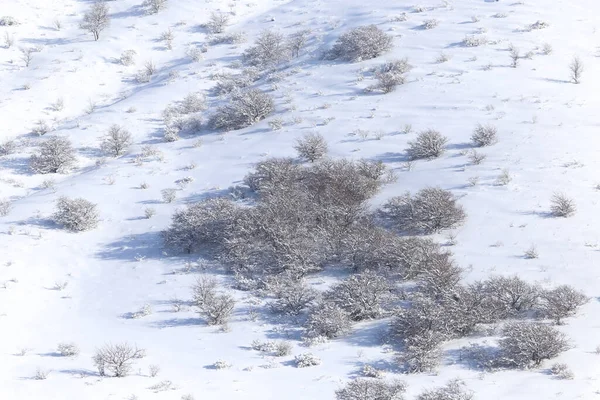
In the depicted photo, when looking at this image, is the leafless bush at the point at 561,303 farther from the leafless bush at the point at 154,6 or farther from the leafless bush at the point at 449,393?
the leafless bush at the point at 154,6

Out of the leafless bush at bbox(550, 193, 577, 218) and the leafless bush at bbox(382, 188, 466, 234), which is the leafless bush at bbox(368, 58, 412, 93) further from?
the leafless bush at bbox(550, 193, 577, 218)

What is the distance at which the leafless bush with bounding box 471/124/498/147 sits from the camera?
78.7 feet

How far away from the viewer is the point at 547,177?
2167cm

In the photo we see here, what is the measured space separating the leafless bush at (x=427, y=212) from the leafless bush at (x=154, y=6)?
2875 centimetres

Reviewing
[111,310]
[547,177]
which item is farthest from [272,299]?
[547,177]

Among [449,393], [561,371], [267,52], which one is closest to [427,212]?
[561,371]

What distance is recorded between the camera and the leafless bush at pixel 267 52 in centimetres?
3591

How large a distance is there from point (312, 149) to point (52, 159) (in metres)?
10.7

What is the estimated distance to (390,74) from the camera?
29.8 m

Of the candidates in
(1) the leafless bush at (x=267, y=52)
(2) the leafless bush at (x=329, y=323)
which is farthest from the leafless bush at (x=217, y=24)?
(2) the leafless bush at (x=329, y=323)

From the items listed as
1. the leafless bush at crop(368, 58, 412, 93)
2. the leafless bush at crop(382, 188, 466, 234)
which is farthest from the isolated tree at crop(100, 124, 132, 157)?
the leafless bush at crop(382, 188, 466, 234)

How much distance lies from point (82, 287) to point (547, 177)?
1422cm

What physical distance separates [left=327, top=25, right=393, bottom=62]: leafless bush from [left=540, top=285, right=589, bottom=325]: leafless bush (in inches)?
739

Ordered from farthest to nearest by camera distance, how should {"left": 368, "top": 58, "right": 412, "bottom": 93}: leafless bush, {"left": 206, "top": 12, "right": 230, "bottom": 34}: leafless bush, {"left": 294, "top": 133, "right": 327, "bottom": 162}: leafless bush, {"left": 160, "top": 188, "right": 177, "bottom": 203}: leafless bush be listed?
{"left": 206, "top": 12, "right": 230, "bottom": 34}: leafless bush
{"left": 368, "top": 58, "right": 412, "bottom": 93}: leafless bush
{"left": 294, "top": 133, "right": 327, "bottom": 162}: leafless bush
{"left": 160, "top": 188, "right": 177, "bottom": 203}: leafless bush
